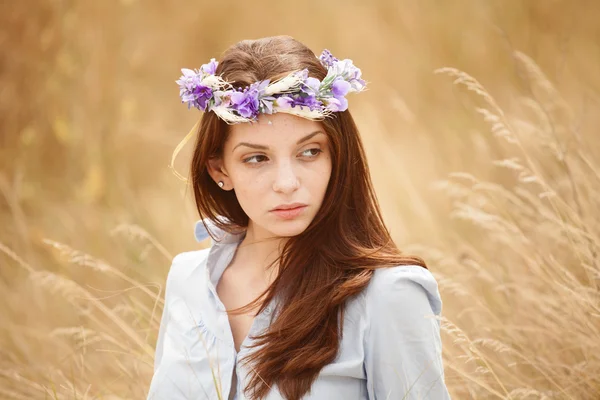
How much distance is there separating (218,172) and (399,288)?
71 centimetres

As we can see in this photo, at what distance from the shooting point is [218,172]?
251 cm

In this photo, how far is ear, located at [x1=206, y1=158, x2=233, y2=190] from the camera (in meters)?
2.48

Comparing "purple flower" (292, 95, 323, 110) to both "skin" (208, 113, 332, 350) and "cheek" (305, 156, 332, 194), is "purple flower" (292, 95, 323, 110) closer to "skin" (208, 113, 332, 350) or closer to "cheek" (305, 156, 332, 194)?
"skin" (208, 113, 332, 350)

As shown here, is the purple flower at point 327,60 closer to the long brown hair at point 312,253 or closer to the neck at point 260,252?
the long brown hair at point 312,253

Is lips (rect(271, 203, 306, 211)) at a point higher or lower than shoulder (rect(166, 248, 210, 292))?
higher

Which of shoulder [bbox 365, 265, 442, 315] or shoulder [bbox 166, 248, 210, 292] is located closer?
shoulder [bbox 365, 265, 442, 315]

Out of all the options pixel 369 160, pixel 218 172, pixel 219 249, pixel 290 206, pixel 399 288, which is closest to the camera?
pixel 399 288

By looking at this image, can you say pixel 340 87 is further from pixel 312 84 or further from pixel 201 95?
pixel 201 95

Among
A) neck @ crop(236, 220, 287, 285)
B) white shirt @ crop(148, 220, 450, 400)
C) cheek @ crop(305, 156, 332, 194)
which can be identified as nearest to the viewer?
white shirt @ crop(148, 220, 450, 400)

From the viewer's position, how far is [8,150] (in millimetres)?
5566

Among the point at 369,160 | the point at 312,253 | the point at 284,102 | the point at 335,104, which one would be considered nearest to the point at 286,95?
the point at 284,102

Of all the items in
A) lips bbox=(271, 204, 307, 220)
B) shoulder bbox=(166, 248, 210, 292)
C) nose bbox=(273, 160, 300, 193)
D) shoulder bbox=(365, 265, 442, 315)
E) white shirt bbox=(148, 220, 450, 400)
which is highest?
nose bbox=(273, 160, 300, 193)

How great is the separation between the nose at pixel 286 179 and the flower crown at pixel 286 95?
5.9 inches

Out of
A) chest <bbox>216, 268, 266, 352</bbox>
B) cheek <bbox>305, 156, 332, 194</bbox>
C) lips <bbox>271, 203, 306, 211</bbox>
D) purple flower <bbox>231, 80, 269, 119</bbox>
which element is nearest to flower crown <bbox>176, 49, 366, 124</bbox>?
purple flower <bbox>231, 80, 269, 119</bbox>
